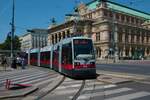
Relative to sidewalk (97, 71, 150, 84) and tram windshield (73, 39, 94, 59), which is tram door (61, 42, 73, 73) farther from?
sidewalk (97, 71, 150, 84)

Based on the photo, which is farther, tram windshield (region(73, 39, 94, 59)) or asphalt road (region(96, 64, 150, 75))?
asphalt road (region(96, 64, 150, 75))

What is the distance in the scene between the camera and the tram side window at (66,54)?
22.3m

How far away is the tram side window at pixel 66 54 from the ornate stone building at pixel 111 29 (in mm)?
77462

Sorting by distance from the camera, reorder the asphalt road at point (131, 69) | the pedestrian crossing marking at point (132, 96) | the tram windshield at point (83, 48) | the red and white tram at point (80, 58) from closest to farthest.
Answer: the pedestrian crossing marking at point (132, 96)
the red and white tram at point (80, 58)
the tram windshield at point (83, 48)
the asphalt road at point (131, 69)

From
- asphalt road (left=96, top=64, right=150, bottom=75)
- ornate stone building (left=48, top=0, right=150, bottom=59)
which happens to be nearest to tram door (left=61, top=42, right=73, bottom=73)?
asphalt road (left=96, top=64, right=150, bottom=75)

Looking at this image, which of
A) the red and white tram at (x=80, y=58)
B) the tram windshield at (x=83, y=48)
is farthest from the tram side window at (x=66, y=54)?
the tram windshield at (x=83, y=48)

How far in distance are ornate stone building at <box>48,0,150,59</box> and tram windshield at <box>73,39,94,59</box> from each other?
79.7m

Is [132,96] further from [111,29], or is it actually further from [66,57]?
[111,29]

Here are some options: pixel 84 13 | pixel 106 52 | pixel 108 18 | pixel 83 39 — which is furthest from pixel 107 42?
pixel 83 39

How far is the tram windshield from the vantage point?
2172 centimetres

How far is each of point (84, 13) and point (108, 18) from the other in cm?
1498

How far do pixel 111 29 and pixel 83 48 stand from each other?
87.6 metres

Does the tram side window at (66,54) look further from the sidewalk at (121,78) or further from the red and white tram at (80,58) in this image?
the sidewalk at (121,78)

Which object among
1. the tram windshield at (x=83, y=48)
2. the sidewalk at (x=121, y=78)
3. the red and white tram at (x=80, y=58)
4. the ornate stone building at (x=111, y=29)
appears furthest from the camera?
the ornate stone building at (x=111, y=29)
